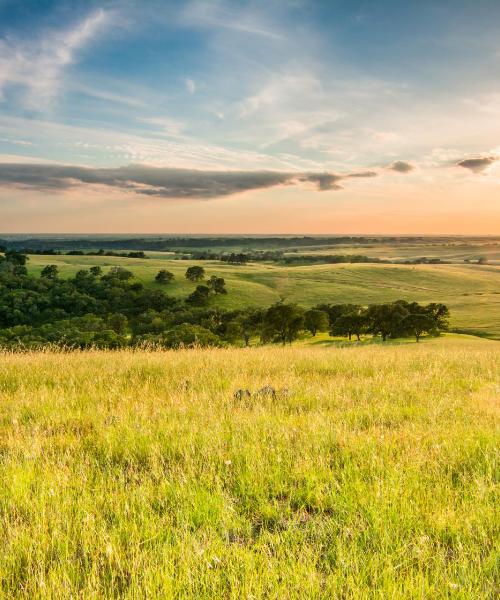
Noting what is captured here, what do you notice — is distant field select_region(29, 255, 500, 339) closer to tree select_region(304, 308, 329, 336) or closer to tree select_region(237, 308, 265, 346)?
tree select_region(237, 308, 265, 346)

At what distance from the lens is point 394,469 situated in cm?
396

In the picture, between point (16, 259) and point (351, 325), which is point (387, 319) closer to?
point (351, 325)

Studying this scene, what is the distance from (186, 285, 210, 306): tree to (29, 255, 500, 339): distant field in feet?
12.0

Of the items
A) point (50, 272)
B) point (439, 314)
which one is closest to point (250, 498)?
point (439, 314)

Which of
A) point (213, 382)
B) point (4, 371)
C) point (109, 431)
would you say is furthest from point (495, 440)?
point (4, 371)

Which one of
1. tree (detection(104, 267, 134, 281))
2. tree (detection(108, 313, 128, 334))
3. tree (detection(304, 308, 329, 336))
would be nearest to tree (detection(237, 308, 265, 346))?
tree (detection(304, 308, 329, 336))

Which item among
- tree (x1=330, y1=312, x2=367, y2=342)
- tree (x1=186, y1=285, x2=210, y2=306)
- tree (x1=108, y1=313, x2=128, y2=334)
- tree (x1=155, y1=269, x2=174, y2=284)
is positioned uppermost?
tree (x1=155, y1=269, x2=174, y2=284)

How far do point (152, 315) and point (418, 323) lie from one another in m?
60.2

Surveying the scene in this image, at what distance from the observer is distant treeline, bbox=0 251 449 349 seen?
72188 mm

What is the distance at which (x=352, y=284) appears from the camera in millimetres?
127125

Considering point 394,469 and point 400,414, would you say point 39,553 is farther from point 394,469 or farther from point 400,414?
point 400,414

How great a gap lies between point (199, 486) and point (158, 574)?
49.2 inches

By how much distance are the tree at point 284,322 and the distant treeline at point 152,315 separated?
182 millimetres

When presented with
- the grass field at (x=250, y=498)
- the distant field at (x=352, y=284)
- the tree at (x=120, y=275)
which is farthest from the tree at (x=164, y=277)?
the grass field at (x=250, y=498)
